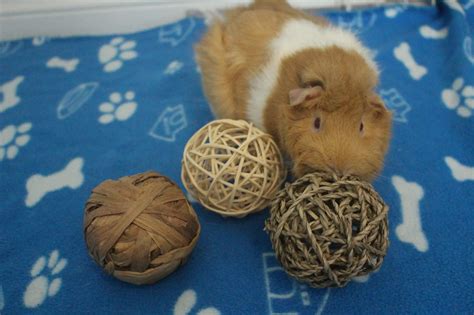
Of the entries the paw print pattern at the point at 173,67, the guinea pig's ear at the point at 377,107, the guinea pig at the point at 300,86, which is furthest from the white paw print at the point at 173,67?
the guinea pig's ear at the point at 377,107

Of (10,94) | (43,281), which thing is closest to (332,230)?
(43,281)

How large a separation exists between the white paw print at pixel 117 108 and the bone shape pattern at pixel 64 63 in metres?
0.32

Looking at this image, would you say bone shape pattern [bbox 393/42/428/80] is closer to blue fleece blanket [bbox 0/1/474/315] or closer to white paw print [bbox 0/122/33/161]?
blue fleece blanket [bbox 0/1/474/315]

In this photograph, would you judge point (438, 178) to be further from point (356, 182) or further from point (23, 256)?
point (23, 256)

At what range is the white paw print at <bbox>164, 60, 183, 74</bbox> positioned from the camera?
1.91 meters

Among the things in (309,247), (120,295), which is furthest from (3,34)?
(309,247)

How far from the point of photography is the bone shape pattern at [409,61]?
5.90ft

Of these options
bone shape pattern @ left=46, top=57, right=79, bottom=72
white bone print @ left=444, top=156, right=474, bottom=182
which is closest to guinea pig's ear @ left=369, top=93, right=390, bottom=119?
white bone print @ left=444, top=156, right=474, bottom=182

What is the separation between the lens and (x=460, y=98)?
5.42ft

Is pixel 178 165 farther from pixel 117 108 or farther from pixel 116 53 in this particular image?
pixel 116 53

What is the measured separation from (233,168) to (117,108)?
82cm

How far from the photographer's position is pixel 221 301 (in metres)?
1.14

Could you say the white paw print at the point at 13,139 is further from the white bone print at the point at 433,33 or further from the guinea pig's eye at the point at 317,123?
the white bone print at the point at 433,33

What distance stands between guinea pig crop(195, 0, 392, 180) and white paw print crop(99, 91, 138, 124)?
1.20 ft
